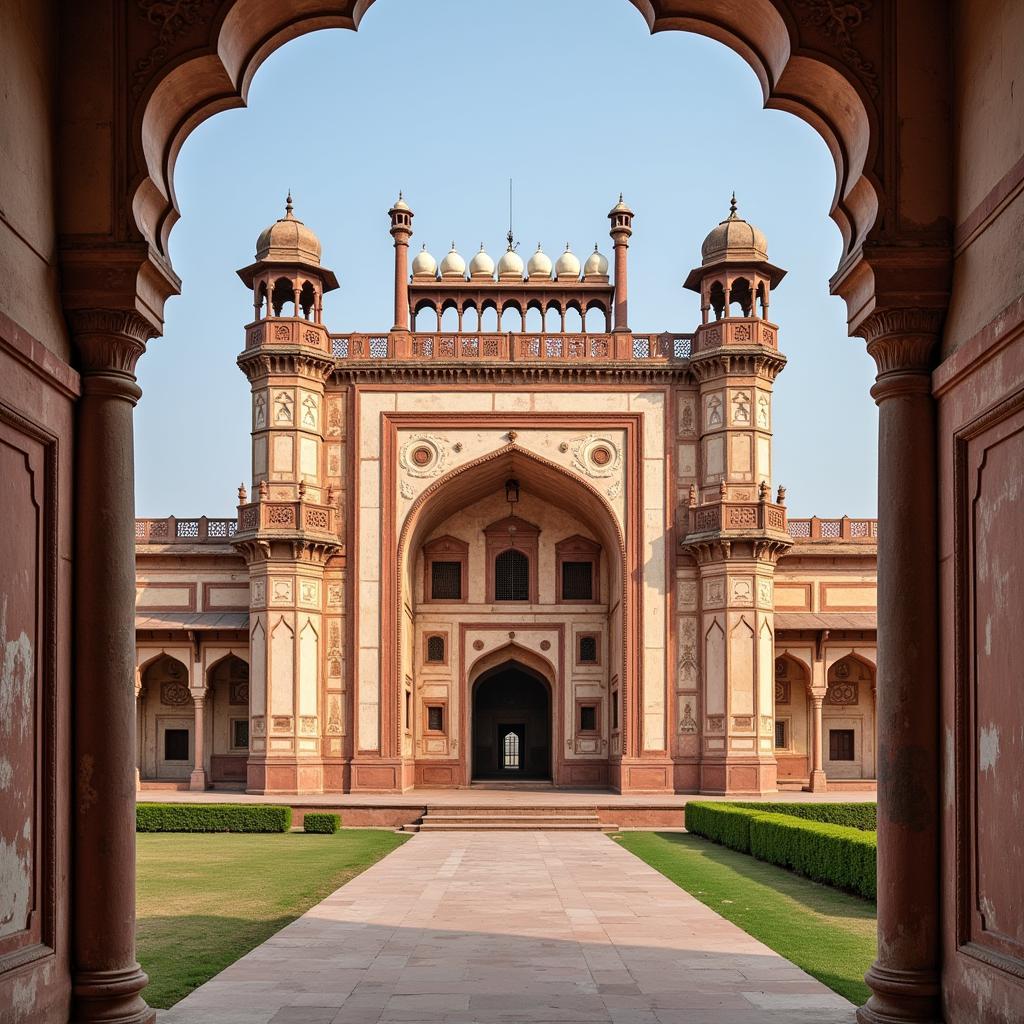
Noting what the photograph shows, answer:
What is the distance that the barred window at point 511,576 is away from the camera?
30.8 metres

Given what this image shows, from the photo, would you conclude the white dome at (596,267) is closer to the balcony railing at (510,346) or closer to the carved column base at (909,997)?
the balcony railing at (510,346)

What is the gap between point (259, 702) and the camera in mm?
27109

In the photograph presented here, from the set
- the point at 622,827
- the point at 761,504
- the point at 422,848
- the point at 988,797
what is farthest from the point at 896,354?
the point at 761,504

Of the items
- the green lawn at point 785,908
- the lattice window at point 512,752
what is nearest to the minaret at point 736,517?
the green lawn at point 785,908

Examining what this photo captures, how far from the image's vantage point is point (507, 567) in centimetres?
3097

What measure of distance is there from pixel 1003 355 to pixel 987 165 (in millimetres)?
940

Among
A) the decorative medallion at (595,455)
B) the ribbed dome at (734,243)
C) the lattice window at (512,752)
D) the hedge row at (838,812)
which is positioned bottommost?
the lattice window at (512,752)

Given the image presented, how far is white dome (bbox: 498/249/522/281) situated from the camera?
32.5 meters

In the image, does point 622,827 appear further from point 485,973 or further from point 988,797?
point 988,797

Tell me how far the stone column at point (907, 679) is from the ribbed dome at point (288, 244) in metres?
22.8

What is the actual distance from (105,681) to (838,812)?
16.6 meters

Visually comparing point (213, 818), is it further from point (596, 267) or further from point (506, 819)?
point (596, 267)

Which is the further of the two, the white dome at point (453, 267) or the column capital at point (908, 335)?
the white dome at point (453, 267)

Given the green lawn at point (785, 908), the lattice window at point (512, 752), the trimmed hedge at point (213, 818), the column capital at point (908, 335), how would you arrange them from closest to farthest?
the column capital at point (908, 335)
the green lawn at point (785, 908)
the trimmed hedge at point (213, 818)
the lattice window at point (512, 752)
